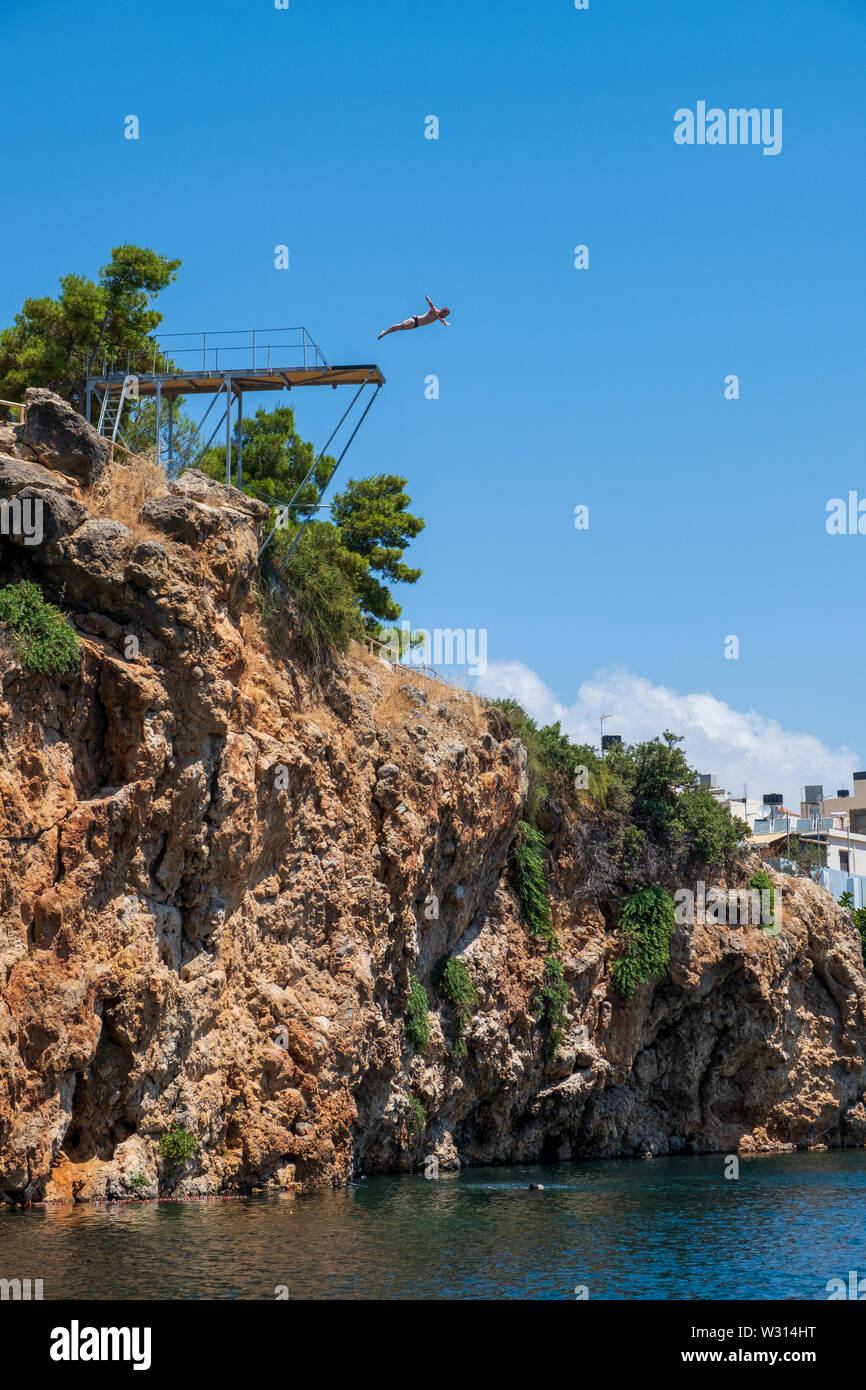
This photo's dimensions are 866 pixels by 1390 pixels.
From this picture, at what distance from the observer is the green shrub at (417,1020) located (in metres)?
36.6

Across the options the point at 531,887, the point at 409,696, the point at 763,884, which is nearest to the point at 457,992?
the point at 531,887

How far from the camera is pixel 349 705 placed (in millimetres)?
35969

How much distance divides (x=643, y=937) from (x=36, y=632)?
2619 centimetres

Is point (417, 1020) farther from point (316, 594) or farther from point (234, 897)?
point (316, 594)

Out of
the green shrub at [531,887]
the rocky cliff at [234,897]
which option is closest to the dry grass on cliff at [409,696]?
the rocky cliff at [234,897]

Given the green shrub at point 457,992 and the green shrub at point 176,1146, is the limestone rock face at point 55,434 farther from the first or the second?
the green shrub at point 457,992

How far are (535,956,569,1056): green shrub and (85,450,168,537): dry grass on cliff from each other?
2040 cm

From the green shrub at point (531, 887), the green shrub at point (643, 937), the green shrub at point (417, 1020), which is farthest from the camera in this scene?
the green shrub at point (643, 937)

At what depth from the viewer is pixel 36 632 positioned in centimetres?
2592

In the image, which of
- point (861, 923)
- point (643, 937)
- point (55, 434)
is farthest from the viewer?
point (861, 923)

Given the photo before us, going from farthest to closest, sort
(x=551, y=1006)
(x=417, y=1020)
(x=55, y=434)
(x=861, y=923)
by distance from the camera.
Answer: (x=861, y=923) → (x=551, y=1006) → (x=417, y=1020) → (x=55, y=434)

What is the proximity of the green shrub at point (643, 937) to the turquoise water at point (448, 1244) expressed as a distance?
1173 cm

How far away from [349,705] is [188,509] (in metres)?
8.28
